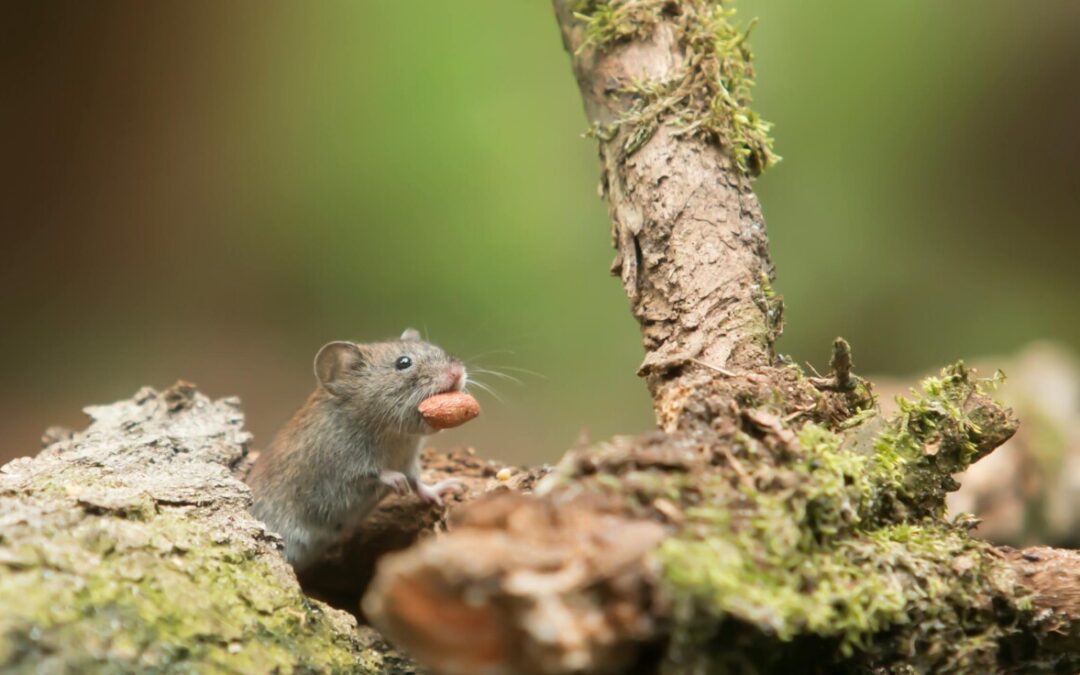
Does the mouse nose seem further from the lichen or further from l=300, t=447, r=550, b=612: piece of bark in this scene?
the lichen

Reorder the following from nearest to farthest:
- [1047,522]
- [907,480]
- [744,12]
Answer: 1. [907,480]
2. [1047,522]
3. [744,12]

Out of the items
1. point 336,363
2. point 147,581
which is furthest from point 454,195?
point 147,581

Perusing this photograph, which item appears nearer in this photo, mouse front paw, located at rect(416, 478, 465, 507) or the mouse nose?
mouse front paw, located at rect(416, 478, 465, 507)

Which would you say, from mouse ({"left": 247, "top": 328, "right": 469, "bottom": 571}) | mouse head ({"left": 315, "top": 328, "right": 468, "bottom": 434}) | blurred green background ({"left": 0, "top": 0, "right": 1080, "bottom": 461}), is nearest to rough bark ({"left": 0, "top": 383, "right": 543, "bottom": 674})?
mouse ({"left": 247, "top": 328, "right": 469, "bottom": 571})

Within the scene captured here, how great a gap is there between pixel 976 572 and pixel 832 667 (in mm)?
473

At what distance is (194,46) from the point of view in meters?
10.2

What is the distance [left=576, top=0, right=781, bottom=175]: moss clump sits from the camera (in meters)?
3.82

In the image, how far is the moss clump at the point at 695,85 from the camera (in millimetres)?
3816

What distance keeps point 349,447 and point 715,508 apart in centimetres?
310

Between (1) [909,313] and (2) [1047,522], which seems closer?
(2) [1047,522]

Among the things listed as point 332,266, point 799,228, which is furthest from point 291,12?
point 799,228

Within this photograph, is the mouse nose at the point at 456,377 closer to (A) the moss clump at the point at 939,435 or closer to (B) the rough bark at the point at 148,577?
(B) the rough bark at the point at 148,577

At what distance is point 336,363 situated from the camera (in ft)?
16.9

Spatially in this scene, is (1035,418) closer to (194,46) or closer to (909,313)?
(909,313)
